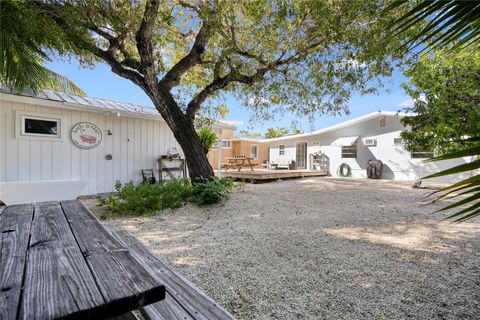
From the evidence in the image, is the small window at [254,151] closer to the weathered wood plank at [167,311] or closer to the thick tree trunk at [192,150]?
the thick tree trunk at [192,150]

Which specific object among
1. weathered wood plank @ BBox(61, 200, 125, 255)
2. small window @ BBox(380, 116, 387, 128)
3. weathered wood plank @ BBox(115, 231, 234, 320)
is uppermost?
small window @ BBox(380, 116, 387, 128)

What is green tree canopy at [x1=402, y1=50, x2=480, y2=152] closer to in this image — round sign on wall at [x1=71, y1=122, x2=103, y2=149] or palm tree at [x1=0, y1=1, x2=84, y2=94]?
palm tree at [x1=0, y1=1, x2=84, y2=94]

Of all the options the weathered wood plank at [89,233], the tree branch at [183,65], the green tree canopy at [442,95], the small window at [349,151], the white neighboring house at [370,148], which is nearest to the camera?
the weathered wood plank at [89,233]

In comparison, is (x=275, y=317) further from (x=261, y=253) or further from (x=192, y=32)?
(x=192, y=32)

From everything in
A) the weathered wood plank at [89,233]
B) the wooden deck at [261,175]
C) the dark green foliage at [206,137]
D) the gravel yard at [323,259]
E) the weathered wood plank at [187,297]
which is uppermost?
the dark green foliage at [206,137]

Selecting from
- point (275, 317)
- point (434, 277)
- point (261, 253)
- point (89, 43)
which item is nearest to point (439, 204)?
point (434, 277)

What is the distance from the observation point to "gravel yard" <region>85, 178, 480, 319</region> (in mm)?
1967

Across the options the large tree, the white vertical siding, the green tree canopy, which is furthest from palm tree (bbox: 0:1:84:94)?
the green tree canopy

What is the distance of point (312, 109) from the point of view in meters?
7.09

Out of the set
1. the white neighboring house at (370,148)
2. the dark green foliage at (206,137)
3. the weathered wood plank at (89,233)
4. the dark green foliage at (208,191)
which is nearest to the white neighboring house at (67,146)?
the dark green foliage at (206,137)

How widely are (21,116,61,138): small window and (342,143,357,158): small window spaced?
473 inches

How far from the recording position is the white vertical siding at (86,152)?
556cm

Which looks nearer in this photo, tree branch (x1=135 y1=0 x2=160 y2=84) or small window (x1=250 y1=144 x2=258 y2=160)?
tree branch (x1=135 y1=0 x2=160 y2=84)

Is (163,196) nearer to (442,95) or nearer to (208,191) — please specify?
(208,191)
